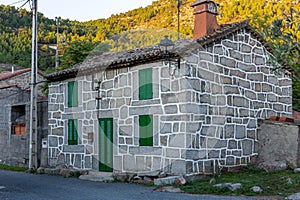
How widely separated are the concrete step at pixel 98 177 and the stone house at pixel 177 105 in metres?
0.34

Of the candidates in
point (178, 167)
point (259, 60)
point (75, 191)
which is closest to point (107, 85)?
point (178, 167)

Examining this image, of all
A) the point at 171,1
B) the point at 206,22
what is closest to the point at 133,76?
the point at 206,22

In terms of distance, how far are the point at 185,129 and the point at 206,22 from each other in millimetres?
4125

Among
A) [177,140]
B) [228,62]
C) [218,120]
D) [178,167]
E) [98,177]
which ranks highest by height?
[228,62]

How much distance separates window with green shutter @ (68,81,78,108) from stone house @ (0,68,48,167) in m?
2.19

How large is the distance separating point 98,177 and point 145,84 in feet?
11.5

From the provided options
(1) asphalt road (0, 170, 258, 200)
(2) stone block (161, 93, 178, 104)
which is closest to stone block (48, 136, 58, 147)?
(1) asphalt road (0, 170, 258, 200)

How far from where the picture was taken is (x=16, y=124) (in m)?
18.9

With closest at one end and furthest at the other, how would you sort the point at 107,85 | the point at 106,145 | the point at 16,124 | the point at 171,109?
the point at 171,109, the point at 106,145, the point at 107,85, the point at 16,124

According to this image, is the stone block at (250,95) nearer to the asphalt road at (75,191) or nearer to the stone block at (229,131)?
the stone block at (229,131)

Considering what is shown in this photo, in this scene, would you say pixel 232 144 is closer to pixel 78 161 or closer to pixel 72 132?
pixel 78 161

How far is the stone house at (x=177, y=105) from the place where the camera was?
1173 centimetres

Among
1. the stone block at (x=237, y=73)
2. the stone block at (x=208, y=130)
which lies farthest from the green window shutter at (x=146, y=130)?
the stone block at (x=237, y=73)

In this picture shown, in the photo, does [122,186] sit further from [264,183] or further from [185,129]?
[264,183]
